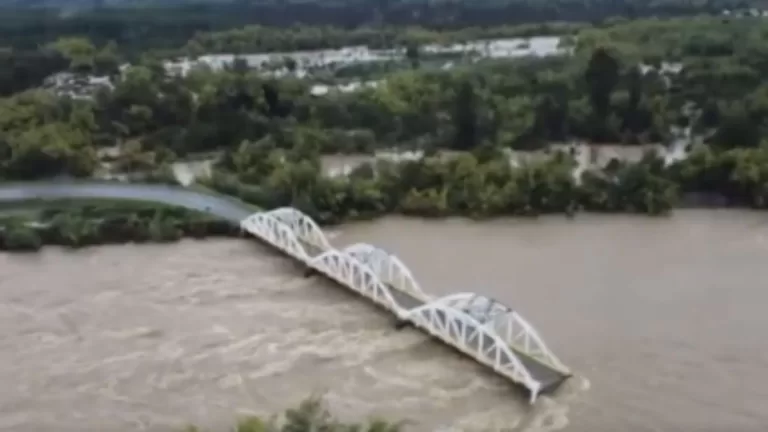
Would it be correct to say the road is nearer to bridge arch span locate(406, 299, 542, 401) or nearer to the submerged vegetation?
bridge arch span locate(406, 299, 542, 401)

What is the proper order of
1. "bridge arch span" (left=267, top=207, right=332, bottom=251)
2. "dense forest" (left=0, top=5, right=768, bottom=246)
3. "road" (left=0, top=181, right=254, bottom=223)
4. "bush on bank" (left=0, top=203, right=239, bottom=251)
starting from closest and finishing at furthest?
"bridge arch span" (left=267, top=207, right=332, bottom=251) → "bush on bank" (left=0, top=203, right=239, bottom=251) → "road" (left=0, top=181, right=254, bottom=223) → "dense forest" (left=0, top=5, right=768, bottom=246)

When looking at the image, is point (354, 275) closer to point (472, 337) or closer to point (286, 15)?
point (472, 337)

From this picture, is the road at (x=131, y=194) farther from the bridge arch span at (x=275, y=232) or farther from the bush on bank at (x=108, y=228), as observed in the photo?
the bridge arch span at (x=275, y=232)

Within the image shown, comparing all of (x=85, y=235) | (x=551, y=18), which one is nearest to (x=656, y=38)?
(x=551, y=18)

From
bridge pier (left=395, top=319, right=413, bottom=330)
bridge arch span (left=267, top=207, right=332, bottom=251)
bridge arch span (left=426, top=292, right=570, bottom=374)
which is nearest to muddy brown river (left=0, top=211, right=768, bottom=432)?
bridge pier (left=395, top=319, right=413, bottom=330)

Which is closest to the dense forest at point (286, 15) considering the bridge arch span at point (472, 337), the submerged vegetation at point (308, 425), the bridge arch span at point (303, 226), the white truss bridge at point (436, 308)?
the bridge arch span at point (303, 226)

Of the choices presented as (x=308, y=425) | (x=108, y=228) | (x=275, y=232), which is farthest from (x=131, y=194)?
(x=308, y=425)
